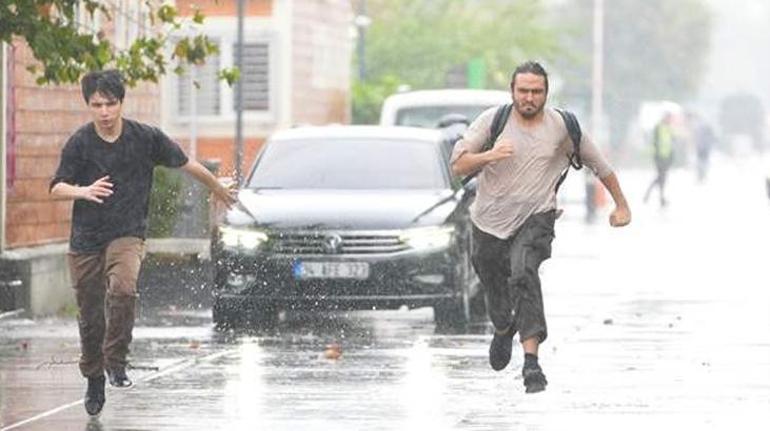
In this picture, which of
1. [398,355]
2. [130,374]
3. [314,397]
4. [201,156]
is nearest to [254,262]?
[398,355]

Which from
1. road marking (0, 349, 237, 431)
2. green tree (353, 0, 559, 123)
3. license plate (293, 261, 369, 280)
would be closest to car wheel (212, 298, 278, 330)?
license plate (293, 261, 369, 280)

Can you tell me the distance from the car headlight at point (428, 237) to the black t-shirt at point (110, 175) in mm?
6070

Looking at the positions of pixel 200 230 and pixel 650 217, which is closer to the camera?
pixel 200 230

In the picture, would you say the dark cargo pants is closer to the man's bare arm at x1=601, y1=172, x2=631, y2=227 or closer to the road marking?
the man's bare arm at x1=601, y1=172, x2=631, y2=227

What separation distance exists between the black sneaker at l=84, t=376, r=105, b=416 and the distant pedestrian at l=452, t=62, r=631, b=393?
2202 millimetres

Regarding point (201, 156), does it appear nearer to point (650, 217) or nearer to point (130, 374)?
point (650, 217)

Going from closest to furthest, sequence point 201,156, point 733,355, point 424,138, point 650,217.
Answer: point 733,355, point 424,138, point 201,156, point 650,217

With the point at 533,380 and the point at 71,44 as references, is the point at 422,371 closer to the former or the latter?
the point at 533,380

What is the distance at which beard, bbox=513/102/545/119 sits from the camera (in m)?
14.8

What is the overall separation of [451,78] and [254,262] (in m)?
38.4

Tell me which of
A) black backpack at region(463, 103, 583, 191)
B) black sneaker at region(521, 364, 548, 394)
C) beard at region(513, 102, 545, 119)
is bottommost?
black sneaker at region(521, 364, 548, 394)

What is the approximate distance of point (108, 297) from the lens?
14469 millimetres

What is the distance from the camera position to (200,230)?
82.8 feet

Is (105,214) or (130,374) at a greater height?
(105,214)
